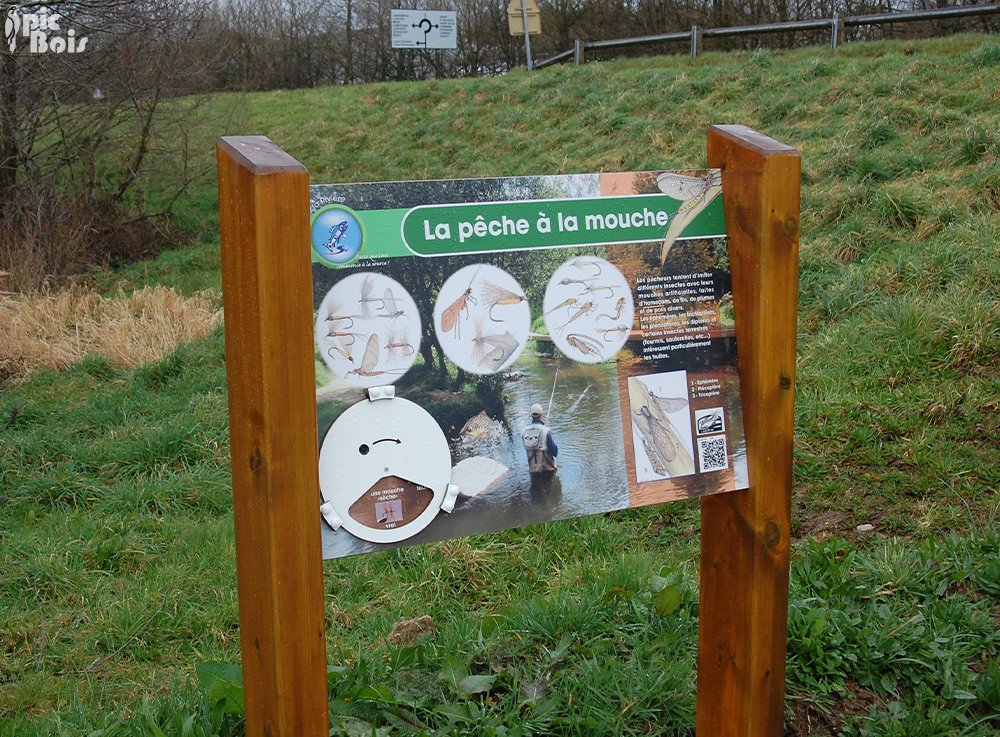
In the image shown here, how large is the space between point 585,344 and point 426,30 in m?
23.5

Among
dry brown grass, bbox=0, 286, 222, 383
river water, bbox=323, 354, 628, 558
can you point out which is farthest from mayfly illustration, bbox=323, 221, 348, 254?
dry brown grass, bbox=0, 286, 222, 383

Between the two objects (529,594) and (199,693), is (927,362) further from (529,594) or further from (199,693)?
(199,693)

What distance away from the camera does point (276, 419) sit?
179 cm

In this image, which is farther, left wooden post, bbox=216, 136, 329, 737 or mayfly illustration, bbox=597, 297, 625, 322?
mayfly illustration, bbox=597, 297, 625, 322

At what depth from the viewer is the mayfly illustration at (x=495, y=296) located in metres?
2.01

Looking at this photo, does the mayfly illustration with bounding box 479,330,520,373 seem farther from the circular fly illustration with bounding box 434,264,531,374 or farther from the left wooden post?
the left wooden post

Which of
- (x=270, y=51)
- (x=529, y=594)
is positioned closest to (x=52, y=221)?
(x=529, y=594)

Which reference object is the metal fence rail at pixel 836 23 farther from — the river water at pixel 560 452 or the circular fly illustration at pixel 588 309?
the river water at pixel 560 452

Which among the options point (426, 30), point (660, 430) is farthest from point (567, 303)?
point (426, 30)

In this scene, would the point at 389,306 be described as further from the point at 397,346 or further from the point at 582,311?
the point at 582,311

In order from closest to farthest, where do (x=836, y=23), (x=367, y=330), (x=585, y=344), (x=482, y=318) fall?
(x=367, y=330), (x=482, y=318), (x=585, y=344), (x=836, y=23)

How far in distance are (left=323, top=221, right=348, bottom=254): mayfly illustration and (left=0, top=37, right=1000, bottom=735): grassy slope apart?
143cm

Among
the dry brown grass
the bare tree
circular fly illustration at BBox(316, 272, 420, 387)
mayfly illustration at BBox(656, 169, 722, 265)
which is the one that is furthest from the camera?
the bare tree

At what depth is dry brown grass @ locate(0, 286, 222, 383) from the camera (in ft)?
29.3
